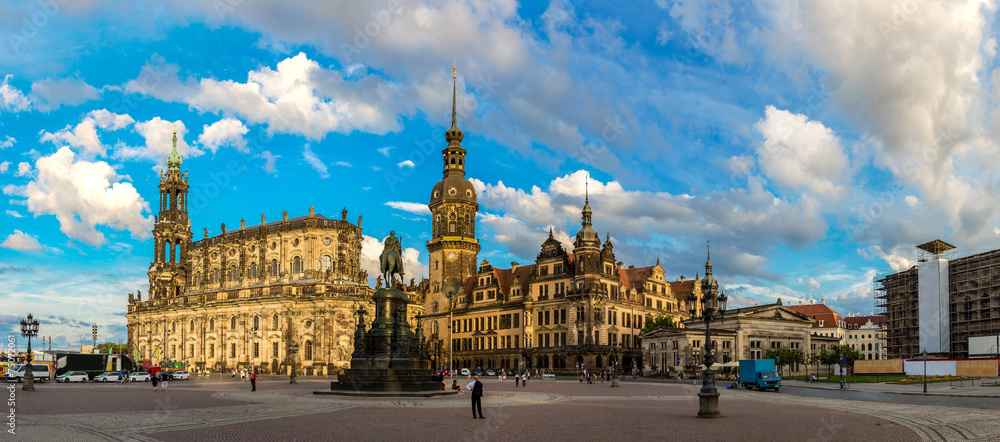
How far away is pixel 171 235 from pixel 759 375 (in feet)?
345

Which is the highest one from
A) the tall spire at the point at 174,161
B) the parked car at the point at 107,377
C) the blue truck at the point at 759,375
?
the tall spire at the point at 174,161

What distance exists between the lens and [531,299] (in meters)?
99.4

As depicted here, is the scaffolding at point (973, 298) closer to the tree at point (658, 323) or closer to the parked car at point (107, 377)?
the tree at point (658, 323)

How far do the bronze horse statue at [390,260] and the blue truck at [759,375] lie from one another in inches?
1017

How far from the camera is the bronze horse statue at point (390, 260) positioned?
42844 mm

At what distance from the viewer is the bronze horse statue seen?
4284 cm

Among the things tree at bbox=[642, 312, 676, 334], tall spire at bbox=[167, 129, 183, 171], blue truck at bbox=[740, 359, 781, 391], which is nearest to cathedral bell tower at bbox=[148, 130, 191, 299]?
tall spire at bbox=[167, 129, 183, 171]

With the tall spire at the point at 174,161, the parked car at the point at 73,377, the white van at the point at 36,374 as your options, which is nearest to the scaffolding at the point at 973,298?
the parked car at the point at 73,377

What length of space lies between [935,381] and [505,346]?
5469cm

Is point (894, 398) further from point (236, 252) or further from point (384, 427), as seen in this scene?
point (236, 252)

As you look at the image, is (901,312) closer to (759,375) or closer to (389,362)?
(759,375)

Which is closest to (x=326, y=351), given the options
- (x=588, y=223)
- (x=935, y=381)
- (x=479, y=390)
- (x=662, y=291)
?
(x=588, y=223)

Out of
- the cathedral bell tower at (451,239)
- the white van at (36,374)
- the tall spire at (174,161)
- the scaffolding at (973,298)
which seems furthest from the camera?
the tall spire at (174,161)

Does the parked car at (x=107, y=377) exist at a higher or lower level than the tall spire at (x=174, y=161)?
lower
